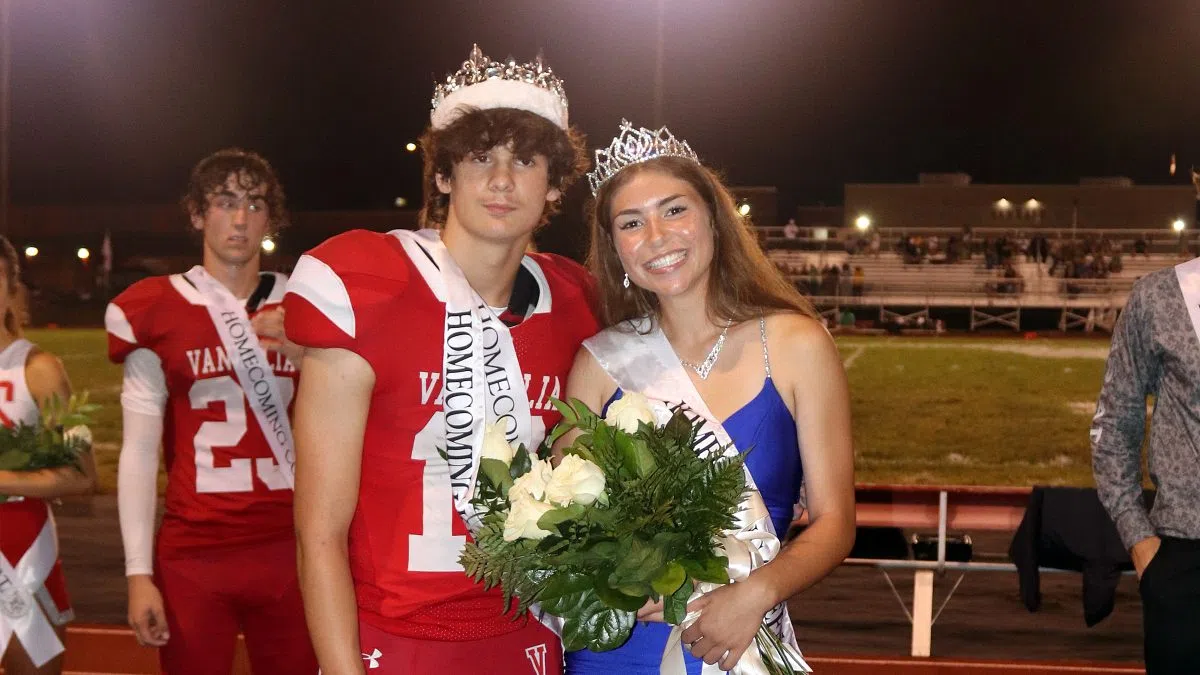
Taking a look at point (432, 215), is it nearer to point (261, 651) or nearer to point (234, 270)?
point (234, 270)

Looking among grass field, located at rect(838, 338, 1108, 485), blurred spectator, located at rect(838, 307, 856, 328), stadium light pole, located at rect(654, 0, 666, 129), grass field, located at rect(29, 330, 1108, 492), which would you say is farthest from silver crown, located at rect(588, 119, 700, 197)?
blurred spectator, located at rect(838, 307, 856, 328)

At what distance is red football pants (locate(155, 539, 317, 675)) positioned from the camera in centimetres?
258

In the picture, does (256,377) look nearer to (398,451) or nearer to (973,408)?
(398,451)

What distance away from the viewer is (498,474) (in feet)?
5.13

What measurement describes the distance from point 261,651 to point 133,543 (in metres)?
0.37

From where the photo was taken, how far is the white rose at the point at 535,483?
4.84 ft

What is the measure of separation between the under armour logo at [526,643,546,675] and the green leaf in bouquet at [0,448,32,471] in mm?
1697

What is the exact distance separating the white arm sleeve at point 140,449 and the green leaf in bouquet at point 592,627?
1.42 meters

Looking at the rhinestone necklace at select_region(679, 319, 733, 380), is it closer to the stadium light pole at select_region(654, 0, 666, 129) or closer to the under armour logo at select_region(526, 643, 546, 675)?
the under armour logo at select_region(526, 643, 546, 675)

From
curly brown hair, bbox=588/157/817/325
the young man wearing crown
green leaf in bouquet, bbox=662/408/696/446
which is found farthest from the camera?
curly brown hair, bbox=588/157/817/325

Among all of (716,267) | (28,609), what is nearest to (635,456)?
(716,267)

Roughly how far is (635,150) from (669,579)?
2.85 feet

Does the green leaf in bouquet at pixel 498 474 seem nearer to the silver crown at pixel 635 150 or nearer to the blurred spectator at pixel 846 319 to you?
the silver crown at pixel 635 150

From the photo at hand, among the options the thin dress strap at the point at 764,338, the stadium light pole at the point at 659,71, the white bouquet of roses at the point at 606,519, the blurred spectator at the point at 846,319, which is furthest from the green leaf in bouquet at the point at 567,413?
the blurred spectator at the point at 846,319
